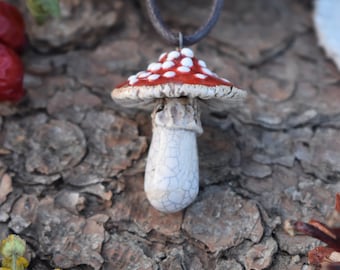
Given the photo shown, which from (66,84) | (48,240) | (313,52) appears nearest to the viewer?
(48,240)

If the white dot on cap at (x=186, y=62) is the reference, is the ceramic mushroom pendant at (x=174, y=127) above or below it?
below

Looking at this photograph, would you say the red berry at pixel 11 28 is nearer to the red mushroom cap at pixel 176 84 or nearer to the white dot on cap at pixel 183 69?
the red mushroom cap at pixel 176 84

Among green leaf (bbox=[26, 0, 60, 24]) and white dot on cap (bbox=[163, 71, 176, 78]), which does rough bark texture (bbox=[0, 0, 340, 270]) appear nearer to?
green leaf (bbox=[26, 0, 60, 24])

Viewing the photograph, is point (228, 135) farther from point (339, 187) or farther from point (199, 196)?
point (339, 187)

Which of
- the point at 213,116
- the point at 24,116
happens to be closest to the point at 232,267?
the point at 213,116

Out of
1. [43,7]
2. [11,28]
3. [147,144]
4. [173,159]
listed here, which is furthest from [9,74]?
[173,159]

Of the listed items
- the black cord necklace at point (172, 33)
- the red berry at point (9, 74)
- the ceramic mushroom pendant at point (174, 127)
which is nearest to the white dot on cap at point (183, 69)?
the ceramic mushroom pendant at point (174, 127)

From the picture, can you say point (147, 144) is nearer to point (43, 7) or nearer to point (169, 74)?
point (169, 74)
